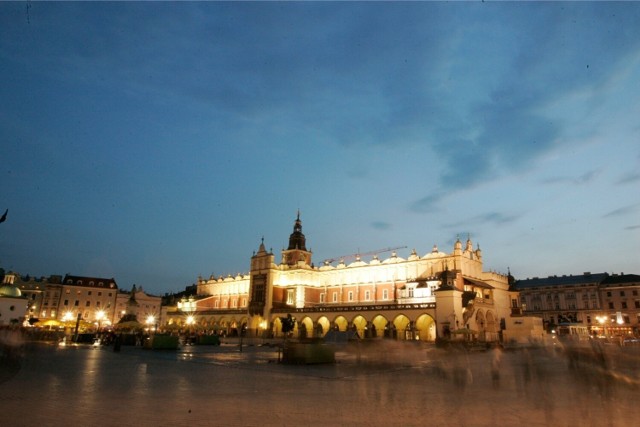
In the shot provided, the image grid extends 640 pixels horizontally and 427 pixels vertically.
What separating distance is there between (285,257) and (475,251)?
108 ft

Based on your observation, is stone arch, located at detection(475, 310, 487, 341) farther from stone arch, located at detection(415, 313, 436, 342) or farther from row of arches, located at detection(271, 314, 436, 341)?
stone arch, located at detection(415, 313, 436, 342)

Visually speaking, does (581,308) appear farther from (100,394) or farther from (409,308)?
(100,394)

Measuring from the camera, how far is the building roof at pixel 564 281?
92.1m

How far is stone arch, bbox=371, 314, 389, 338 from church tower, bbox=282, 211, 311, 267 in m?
24.2

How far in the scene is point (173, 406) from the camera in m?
9.24

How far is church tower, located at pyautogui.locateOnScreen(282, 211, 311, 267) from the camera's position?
3095 inches

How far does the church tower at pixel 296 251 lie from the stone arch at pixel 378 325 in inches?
953

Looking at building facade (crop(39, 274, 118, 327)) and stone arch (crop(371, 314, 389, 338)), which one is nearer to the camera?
stone arch (crop(371, 314, 389, 338))

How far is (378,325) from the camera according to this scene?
55.0 metres

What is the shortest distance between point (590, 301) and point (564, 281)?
25.2ft

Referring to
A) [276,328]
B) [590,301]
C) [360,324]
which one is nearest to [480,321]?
[360,324]

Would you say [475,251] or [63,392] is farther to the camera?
[475,251]

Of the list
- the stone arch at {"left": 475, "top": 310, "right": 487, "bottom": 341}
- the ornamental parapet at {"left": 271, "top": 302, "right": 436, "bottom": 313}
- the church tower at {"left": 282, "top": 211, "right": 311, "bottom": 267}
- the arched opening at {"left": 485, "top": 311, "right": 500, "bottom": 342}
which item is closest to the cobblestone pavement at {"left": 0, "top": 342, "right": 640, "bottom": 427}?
the ornamental parapet at {"left": 271, "top": 302, "right": 436, "bottom": 313}

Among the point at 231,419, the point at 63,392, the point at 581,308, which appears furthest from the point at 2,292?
the point at 581,308
